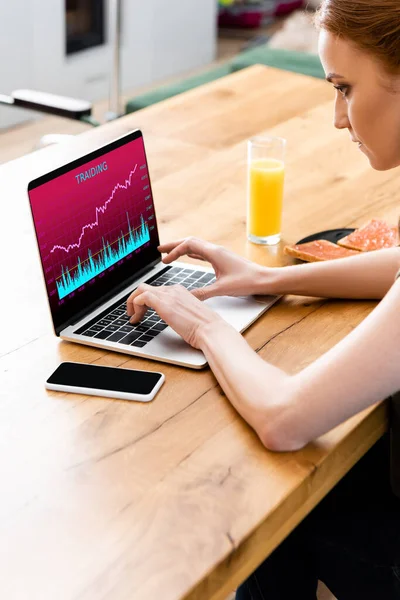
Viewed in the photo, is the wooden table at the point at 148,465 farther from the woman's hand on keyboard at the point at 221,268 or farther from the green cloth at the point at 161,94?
the green cloth at the point at 161,94

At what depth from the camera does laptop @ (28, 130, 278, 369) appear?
1239 mm

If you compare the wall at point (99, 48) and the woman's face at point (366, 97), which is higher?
the woman's face at point (366, 97)

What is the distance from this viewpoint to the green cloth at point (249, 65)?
130 inches

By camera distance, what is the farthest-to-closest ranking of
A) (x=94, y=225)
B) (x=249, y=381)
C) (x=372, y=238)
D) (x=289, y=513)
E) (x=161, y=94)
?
(x=161, y=94) → (x=372, y=238) → (x=94, y=225) → (x=249, y=381) → (x=289, y=513)

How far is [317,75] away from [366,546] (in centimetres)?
249

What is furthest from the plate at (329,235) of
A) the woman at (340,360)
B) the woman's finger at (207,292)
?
the woman's finger at (207,292)

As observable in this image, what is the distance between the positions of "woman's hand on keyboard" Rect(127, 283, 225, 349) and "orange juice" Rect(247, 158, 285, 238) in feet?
1.26

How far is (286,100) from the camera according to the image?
8.11 ft

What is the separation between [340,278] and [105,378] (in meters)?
0.46

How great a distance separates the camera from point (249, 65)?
3512 millimetres

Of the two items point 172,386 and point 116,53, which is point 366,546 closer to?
point 172,386

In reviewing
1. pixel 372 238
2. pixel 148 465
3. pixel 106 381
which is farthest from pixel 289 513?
pixel 372 238

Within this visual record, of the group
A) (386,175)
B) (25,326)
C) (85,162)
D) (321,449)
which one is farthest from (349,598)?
(386,175)

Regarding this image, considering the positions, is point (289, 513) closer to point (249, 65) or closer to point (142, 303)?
point (142, 303)
